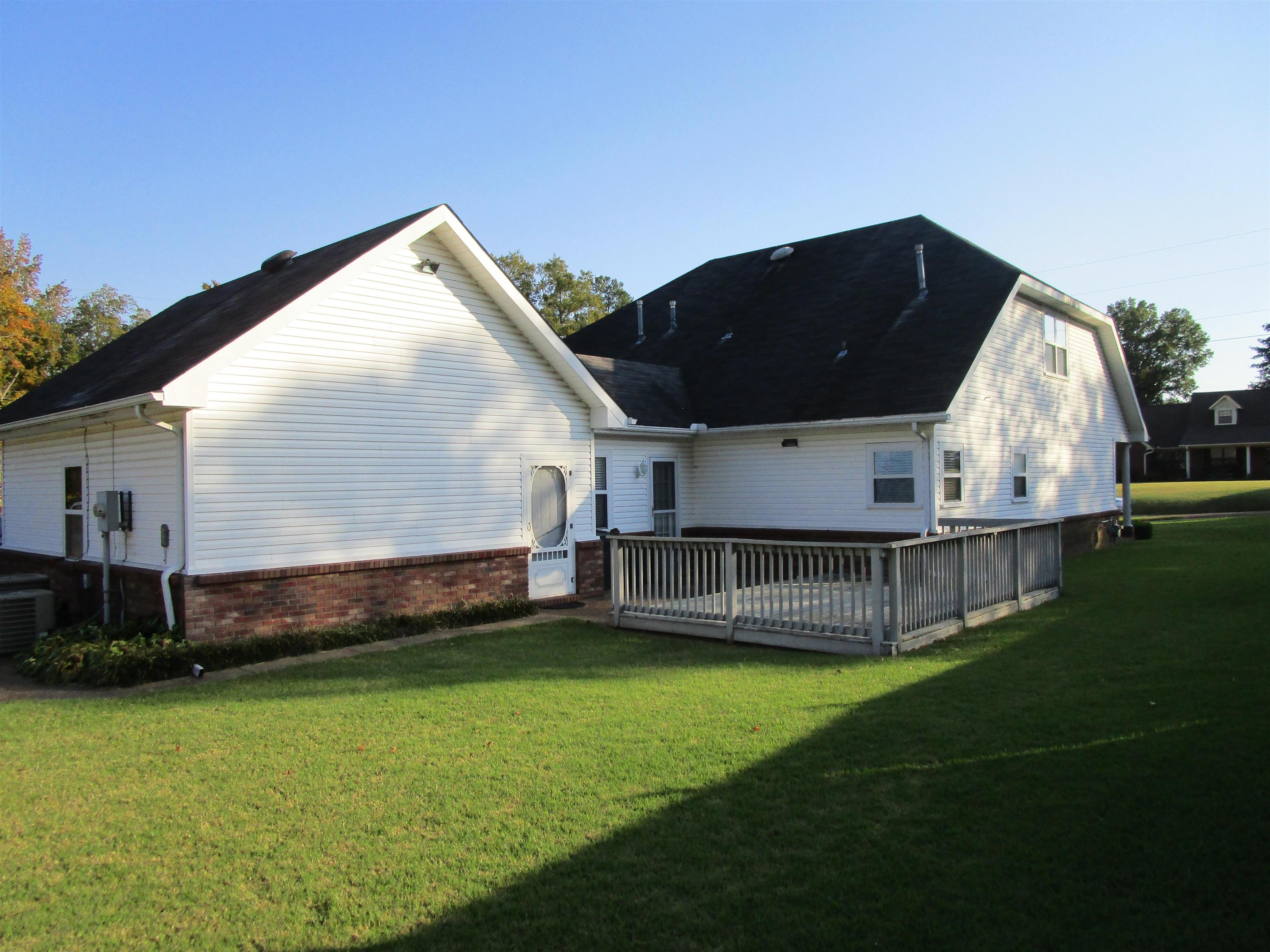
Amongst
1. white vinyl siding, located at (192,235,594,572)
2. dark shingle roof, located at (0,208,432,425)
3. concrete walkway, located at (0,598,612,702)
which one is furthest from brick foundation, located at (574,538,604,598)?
dark shingle roof, located at (0,208,432,425)

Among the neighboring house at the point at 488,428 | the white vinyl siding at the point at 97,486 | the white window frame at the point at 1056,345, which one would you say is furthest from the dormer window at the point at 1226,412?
the white vinyl siding at the point at 97,486

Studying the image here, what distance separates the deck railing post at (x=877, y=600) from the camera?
9.36 m

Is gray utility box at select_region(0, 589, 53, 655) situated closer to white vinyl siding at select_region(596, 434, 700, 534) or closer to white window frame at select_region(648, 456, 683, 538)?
white vinyl siding at select_region(596, 434, 700, 534)

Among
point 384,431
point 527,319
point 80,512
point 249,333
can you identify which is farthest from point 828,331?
point 80,512

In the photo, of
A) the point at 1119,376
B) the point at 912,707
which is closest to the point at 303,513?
the point at 912,707

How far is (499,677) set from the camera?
350 inches

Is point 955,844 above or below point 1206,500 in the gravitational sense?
below

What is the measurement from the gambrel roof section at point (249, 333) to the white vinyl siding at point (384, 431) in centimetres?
20

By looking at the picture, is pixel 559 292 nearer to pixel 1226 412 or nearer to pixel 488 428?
pixel 488 428

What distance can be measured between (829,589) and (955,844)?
5102mm

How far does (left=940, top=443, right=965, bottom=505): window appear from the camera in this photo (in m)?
15.6

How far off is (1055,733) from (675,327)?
17.3 metres

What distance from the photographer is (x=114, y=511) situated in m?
11.4

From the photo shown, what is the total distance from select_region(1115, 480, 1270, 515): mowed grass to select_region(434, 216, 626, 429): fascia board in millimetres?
30034
